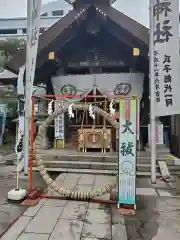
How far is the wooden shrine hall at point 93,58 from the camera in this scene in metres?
8.12

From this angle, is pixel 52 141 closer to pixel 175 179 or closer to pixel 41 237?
pixel 175 179

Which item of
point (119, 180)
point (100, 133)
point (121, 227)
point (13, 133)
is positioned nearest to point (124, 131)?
point (119, 180)

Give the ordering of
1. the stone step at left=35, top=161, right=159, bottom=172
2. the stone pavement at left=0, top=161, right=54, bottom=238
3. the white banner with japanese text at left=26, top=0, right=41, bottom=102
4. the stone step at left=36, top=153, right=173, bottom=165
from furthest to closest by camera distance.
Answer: the stone step at left=36, top=153, right=173, bottom=165 → the stone step at left=35, top=161, right=159, bottom=172 → the white banner with japanese text at left=26, top=0, right=41, bottom=102 → the stone pavement at left=0, top=161, right=54, bottom=238

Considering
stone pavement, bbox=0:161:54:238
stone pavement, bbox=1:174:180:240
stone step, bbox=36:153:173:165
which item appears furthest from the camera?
stone step, bbox=36:153:173:165

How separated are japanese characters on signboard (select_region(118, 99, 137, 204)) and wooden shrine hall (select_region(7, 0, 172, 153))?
3.39 meters

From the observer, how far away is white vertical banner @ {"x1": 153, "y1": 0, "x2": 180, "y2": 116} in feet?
18.8

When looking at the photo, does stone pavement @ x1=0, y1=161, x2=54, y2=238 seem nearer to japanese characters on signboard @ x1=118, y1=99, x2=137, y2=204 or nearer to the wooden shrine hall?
japanese characters on signboard @ x1=118, y1=99, x2=137, y2=204

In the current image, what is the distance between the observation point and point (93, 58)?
9.70 meters

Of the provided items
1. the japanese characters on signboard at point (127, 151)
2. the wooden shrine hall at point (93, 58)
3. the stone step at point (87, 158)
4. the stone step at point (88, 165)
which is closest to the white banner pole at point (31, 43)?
the stone step at point (88, 165)

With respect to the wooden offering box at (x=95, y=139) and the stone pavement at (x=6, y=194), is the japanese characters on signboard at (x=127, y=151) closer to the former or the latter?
the stone pavement at (x=6, y=194)

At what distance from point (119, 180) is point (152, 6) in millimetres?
4395

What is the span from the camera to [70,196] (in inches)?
187

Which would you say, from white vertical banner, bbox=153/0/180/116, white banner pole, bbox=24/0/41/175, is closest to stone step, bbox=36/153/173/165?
white banner pole, bbox=24/0/41/175

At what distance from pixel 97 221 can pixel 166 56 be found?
422 cm
